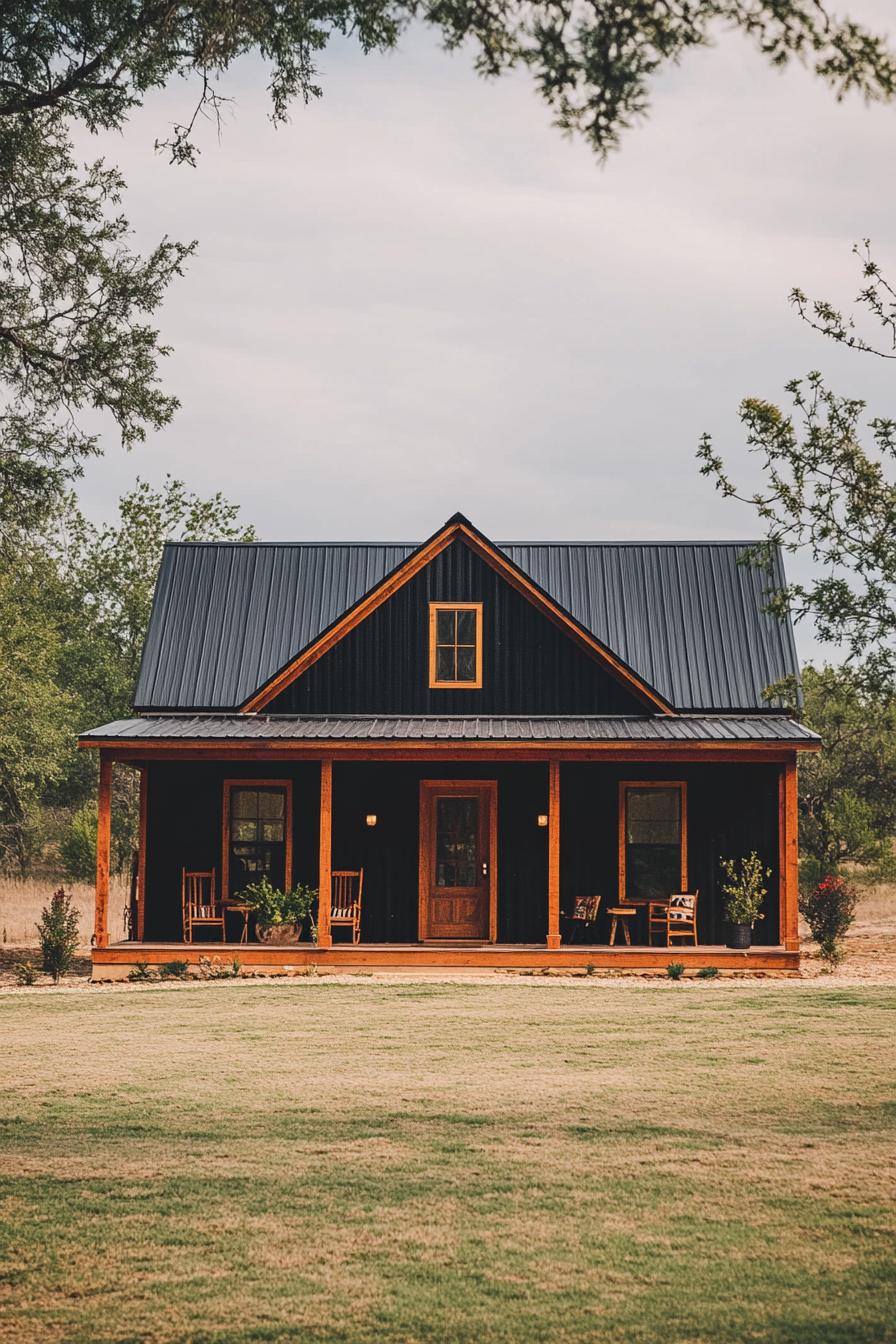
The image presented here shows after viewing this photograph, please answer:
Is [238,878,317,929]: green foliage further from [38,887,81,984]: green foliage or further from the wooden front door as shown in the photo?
[38,887,81,984]: green foliage

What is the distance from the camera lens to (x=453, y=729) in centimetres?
2020

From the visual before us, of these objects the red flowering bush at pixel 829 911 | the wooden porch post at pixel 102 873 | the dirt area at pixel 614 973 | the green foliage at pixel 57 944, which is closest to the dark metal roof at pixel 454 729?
the wooden porch post at pixel 102 873

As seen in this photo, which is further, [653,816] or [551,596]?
[551,596]

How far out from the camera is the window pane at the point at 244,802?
71.3 ft

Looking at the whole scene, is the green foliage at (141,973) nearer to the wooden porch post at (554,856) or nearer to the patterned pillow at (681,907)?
the wooden porch post at (554,856)

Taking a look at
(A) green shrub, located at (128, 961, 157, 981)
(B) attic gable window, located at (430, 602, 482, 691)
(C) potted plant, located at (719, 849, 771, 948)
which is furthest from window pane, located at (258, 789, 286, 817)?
(C) potted plant, located at (719, 849, 771, 948)

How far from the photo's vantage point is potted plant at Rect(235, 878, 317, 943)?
2039cm

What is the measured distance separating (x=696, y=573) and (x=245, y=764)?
25.0 ft

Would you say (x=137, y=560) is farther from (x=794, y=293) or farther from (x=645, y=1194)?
(x=645, y=1194)

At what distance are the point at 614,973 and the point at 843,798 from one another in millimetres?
10931

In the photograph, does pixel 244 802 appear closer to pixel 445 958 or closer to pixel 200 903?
pixel 200 903

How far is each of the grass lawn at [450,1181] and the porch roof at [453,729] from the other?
4956 millimetres

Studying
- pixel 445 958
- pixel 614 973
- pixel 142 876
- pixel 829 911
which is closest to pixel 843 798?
pixel 829 911

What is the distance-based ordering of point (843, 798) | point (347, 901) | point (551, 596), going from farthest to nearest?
point (843, 798) < point (551, 596) < point (347, 901)
